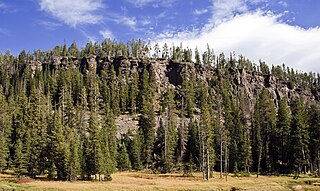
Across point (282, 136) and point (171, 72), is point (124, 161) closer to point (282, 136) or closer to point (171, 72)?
point (282, 136)

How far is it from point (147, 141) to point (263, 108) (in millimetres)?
33091

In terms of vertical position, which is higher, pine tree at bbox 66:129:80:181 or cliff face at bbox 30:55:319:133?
cliff face at bbox 30:55:319:133

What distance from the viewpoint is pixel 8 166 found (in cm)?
6806

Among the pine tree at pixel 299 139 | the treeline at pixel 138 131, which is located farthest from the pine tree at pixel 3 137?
the pine tree at pixel 299 139

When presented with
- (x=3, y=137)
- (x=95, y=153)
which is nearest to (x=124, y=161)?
(x=95, y=153)

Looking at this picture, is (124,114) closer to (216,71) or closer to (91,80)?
(91,80)

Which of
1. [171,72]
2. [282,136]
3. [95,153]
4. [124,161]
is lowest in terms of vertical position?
[124,161]

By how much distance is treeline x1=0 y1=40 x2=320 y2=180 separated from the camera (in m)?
60.5

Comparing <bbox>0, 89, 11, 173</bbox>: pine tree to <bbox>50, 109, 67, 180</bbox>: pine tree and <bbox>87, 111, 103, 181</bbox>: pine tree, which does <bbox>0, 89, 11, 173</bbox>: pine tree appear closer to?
<bbox>50, 109, 67, 180</bbox>: pine tree

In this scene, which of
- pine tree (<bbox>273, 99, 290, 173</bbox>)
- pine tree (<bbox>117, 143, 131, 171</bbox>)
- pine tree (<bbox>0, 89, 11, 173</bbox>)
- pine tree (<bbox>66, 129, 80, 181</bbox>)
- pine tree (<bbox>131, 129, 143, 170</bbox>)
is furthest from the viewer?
pine tree (<bbox>131, 129, 143, 170</bbox>)

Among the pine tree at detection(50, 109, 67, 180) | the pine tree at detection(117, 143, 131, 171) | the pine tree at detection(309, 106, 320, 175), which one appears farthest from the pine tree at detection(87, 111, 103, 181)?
the pine tree at detection(309, 106, 320, 175)

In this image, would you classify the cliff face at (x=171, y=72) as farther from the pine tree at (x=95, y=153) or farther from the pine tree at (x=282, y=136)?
the pine tree at (x=95, y=153)

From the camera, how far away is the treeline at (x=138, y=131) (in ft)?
199

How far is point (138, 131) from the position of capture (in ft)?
295
